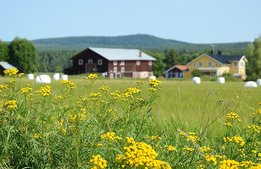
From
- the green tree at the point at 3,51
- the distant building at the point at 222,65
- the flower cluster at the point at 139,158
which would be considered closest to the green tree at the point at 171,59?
the distant building at the point at 222,65

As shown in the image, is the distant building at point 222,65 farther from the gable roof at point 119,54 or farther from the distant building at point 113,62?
the gable roof at point 119,54

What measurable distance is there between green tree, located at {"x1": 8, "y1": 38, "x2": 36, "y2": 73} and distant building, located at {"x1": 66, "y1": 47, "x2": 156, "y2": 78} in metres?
7.81

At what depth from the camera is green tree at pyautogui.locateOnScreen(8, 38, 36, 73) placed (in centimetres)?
8012

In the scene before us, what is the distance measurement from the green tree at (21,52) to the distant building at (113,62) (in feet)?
25.6

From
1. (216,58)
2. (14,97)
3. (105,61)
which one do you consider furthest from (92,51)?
(14,97)

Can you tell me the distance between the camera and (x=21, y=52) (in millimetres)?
80250

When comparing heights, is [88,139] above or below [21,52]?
below

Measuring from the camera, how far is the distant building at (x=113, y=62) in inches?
3196

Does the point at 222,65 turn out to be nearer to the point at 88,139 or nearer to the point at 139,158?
the point at 88,139

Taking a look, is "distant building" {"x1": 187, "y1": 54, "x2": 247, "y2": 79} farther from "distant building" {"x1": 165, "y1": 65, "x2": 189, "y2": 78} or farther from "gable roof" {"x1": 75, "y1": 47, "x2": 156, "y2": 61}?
"gable roof" {"x1": 75, "y1": 47, "x2": 156, "y2": 61}

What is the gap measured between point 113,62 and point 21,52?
54.9 feet

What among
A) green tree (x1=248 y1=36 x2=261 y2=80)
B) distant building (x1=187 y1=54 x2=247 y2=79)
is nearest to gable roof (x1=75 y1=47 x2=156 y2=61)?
distant building (x1=187 y1=54 x2=247 y2=79)

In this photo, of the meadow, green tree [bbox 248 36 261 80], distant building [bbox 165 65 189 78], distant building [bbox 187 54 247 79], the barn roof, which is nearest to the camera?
the meadow

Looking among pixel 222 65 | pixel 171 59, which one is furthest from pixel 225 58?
pixel 171 59
